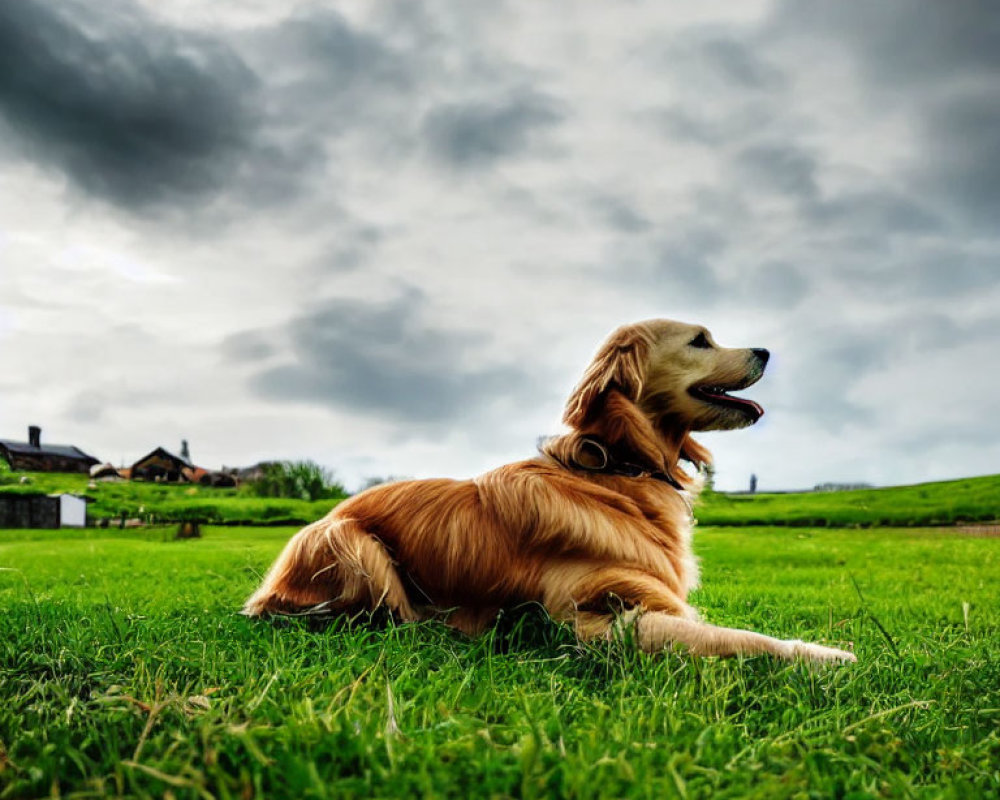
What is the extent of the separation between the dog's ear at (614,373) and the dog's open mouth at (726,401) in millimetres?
395

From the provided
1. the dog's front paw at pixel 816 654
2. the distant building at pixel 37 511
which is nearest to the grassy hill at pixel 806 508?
the distant building at pixel 37 511

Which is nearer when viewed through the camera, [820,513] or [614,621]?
[614,621]

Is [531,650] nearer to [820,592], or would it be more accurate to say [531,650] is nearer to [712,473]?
[712,473]

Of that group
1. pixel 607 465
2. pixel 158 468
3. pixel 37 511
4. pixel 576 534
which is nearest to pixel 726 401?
pixel 607 465

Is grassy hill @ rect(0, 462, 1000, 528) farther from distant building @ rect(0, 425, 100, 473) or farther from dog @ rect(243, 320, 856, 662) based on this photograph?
distant building @ rect(0, 425, 100, 473)

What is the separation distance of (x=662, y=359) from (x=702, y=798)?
2781 mm

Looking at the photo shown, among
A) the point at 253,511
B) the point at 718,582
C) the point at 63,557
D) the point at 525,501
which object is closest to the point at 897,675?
the point at 525,501

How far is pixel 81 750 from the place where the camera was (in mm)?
1731

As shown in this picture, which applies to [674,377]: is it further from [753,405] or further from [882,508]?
[882,508]

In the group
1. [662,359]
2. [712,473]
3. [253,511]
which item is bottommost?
[253,511]

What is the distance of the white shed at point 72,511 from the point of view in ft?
103

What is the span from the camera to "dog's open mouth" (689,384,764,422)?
4125 millimetres

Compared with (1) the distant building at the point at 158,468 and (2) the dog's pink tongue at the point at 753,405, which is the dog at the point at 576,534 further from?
(1) the distant building at the point at 158,468

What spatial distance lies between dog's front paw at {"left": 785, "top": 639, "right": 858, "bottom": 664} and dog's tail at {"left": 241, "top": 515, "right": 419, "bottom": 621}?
175cm
